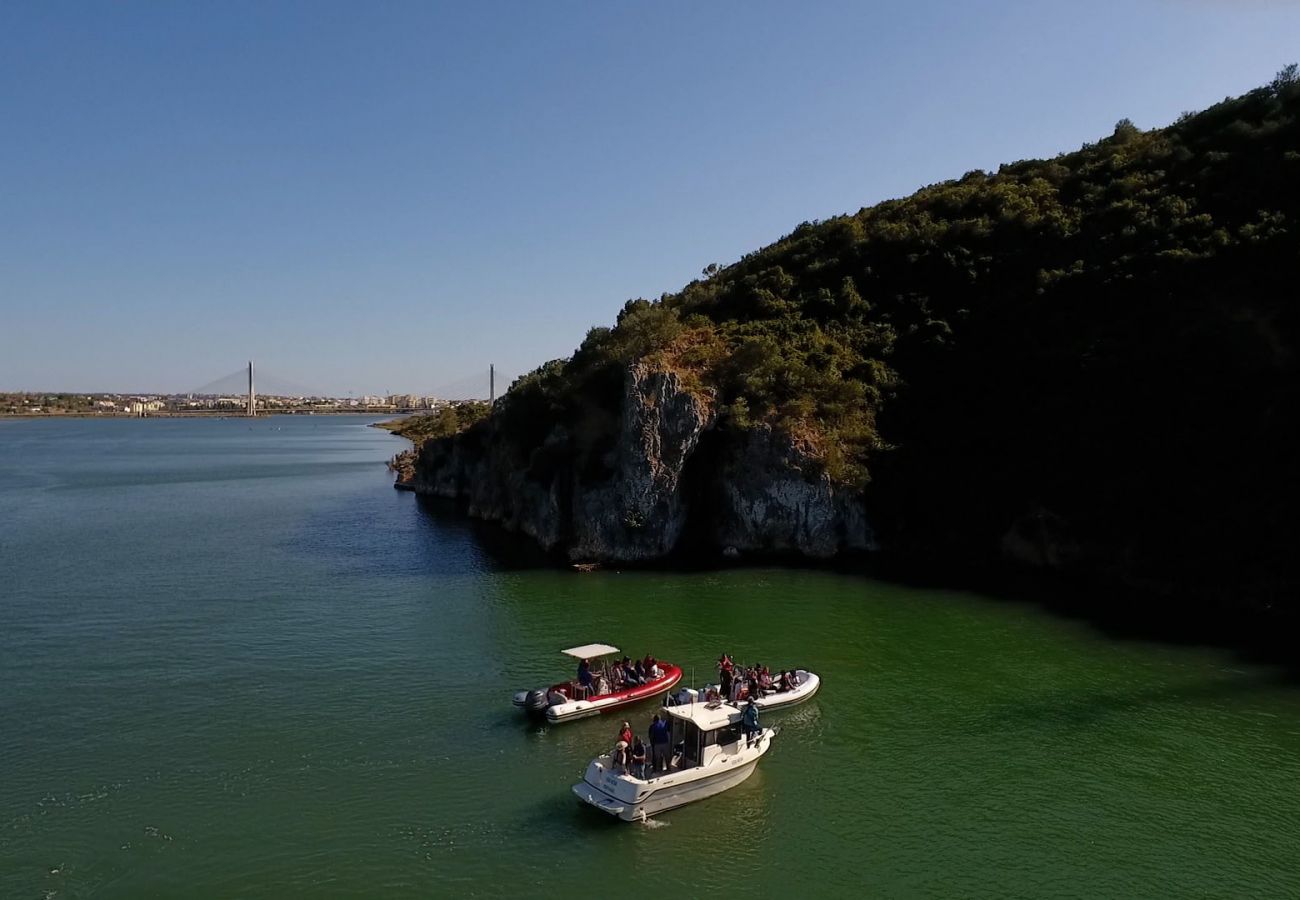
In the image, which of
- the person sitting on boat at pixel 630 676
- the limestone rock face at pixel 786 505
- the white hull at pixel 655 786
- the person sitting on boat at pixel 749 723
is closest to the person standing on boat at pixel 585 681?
the person sitting on boat at pixel 630 676

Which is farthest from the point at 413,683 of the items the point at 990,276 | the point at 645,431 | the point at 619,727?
the point at 990,276

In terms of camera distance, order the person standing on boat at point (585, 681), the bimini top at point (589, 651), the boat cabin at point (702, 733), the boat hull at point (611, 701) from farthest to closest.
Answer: the bimini top at point (589, 651)
the person standing on boat at point (585, 681)
the boat hull at point (611, 701)
the boat cabin at point (702, 733)

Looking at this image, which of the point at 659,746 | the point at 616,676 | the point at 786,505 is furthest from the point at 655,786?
the point at 786,505

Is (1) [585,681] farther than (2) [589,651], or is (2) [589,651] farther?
(2) [589,651]

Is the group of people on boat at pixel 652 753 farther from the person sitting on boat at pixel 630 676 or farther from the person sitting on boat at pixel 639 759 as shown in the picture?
the person sitting on boat at pixel 630 676

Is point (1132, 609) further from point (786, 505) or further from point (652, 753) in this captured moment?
point (652, 753)
